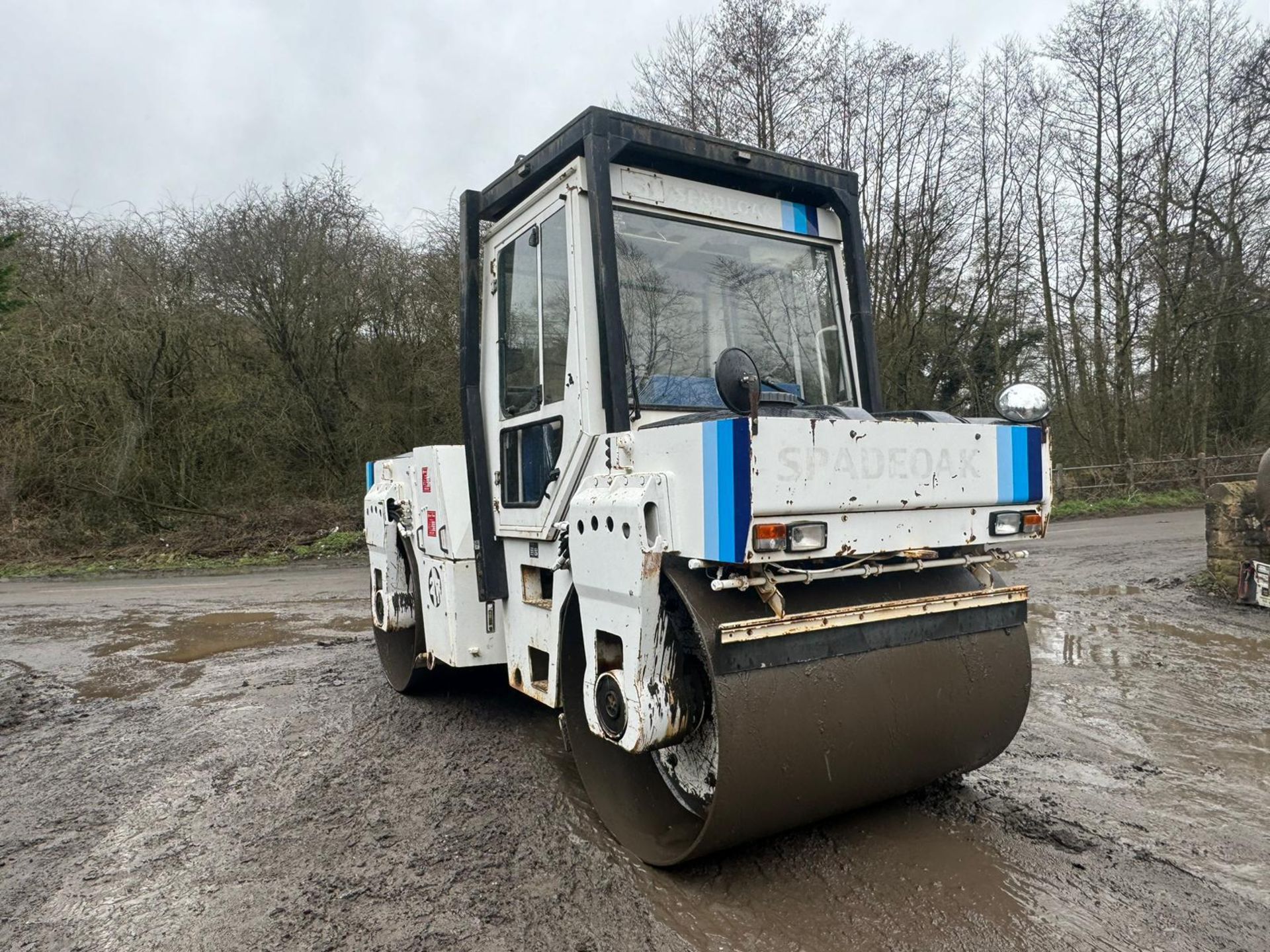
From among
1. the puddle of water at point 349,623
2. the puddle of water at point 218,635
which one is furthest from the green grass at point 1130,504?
the puddle of water at point 218,635

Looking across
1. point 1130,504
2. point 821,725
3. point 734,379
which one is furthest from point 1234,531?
point 1130,504

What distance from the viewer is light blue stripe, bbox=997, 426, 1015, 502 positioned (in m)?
2.89

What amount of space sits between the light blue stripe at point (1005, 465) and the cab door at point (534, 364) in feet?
4.67

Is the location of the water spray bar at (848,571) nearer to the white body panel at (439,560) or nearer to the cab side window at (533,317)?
the cab side window at (533,317)

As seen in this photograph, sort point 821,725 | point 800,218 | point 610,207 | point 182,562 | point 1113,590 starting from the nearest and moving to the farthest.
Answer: point 821,725 < point 610,207 < point 800,218 < point 1113,590 < point 182,562

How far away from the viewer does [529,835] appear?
3.17 m

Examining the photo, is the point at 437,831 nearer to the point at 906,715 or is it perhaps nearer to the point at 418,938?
the point at 418,938

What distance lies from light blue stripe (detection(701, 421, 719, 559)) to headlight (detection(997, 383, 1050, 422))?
112 cm

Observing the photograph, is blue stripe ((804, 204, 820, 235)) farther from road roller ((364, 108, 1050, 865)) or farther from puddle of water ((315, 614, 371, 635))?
puddle of water ((315, 614, 371, 635))

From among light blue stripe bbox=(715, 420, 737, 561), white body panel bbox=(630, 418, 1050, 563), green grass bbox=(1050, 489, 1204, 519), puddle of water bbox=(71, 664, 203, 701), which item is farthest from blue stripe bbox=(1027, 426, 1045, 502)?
green grass bbox=(1050, 489, 1204, 519)

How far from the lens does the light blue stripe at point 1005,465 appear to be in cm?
289

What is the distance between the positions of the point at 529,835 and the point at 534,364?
186cm

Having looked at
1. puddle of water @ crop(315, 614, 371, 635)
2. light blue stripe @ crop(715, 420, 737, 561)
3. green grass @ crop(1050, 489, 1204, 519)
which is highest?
light blue stripe @ crop(715, 420, 737, 561)

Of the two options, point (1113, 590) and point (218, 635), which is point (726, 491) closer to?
point (218, 635)
